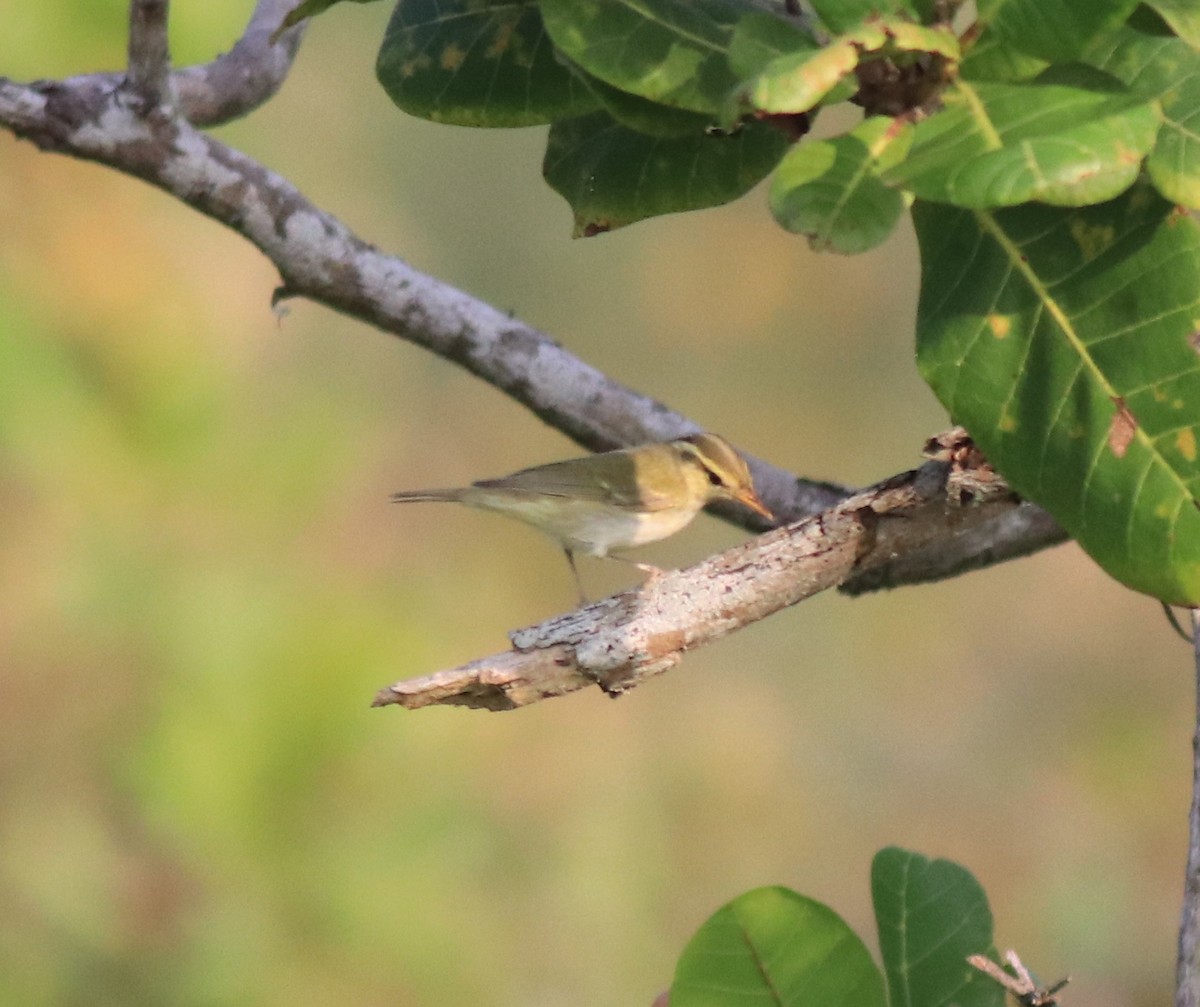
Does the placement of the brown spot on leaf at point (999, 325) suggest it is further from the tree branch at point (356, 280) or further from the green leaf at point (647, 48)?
the tree branch at point (356, 280)

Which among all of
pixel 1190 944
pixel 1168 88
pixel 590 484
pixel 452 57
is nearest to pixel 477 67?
pixel 452 57

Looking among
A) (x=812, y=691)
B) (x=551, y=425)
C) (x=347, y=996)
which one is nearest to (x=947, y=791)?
(x=812, y=691)

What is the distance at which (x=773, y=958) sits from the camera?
156 centimetres

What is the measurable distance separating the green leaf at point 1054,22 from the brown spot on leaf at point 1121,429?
0.37 metres

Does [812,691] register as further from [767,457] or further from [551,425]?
[551,425]

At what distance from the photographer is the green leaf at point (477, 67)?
1.70 m

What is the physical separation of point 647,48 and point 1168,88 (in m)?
0.56

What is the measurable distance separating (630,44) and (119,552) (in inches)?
156

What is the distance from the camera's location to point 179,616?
4.64 meters

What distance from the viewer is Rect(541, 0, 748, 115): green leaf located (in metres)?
1.30

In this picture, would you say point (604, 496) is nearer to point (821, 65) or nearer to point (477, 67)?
point (477, 67)

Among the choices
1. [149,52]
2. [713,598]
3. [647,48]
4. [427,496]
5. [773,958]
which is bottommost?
[773,958]

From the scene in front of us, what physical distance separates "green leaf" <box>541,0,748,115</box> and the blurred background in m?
3.40

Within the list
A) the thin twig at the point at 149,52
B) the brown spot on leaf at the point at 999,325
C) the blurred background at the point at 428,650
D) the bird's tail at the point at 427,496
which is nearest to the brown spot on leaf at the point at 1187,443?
the brown spot on leaf at the point at 999,325
